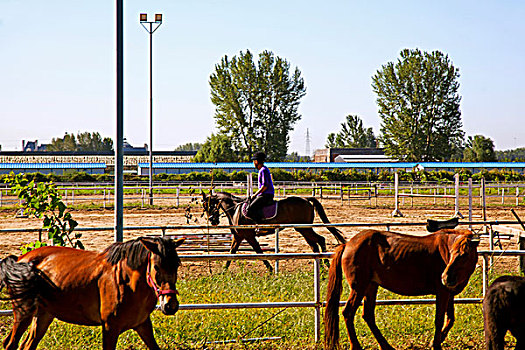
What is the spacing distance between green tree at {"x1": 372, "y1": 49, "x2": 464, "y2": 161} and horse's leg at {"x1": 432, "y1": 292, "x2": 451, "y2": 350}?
6503cm

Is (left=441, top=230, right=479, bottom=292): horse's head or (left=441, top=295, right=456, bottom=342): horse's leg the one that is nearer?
(left=441, top=230, right=479, bottom=292): horse's head

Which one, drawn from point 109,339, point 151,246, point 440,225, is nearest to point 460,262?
point 440,225

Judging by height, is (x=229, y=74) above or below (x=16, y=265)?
above

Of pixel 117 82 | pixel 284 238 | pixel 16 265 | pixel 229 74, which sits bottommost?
pixel 284 238

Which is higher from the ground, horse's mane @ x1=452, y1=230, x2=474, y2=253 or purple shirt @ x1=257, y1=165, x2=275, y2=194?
purple shirt @ x1=257, y1=165, x2=275, y2=194

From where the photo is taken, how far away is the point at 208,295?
7.57m

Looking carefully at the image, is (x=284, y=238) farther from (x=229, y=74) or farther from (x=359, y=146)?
(x=359, y=146)

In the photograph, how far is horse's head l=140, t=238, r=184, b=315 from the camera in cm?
420

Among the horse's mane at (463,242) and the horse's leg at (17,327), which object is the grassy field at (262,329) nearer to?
the horse's leg at (17,327)

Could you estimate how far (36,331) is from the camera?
4.91 m

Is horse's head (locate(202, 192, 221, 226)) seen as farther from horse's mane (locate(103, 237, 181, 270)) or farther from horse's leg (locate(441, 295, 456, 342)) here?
horse's mane (locate(103, 237, 181, 270))

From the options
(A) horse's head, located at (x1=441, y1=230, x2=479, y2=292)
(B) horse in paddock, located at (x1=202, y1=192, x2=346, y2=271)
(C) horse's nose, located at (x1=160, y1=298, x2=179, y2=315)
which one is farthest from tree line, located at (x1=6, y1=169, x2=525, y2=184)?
(C) horse's nose, located at (x1=160, y1=298, x2=179, y2=315)

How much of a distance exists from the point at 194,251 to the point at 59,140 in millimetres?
161952

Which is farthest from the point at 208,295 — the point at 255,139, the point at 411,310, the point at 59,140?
the point at 59,140
